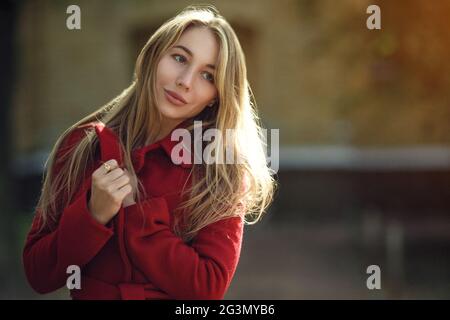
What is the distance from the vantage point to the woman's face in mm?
1737

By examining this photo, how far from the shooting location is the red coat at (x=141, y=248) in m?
1.66

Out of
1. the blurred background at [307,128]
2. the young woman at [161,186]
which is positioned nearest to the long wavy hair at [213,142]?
the young woman at [161,186]

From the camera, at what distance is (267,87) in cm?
1023

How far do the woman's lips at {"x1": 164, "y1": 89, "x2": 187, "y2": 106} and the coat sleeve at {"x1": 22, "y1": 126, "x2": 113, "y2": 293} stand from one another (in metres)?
0.25

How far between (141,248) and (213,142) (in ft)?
0.87

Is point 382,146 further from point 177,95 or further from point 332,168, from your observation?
point 177,95

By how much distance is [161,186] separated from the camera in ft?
5.68

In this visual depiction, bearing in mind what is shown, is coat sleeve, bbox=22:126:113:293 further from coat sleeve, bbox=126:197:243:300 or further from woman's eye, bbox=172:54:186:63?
woman's eye, bbox=172:54:186:63

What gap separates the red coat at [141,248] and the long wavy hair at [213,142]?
0.03m

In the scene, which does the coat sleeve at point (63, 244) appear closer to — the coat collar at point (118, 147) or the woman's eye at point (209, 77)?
the coat collar at point (118, 147)

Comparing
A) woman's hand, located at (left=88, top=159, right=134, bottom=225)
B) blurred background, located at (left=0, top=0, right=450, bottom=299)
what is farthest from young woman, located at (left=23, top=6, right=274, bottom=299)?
blurred background, located at (left=0, top=0, right=450, bottom=299)
